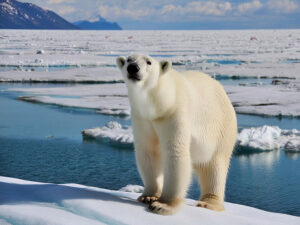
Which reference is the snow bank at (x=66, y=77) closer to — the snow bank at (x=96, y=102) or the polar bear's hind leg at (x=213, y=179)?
the snow bank at (x=96, y=102)

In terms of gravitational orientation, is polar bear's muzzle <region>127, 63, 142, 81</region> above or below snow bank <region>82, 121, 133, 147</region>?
above

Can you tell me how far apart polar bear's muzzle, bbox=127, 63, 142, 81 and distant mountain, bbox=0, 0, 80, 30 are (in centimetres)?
14116

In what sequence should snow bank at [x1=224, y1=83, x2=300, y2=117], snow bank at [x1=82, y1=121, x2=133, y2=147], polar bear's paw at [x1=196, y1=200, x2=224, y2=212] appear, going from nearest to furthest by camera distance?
polar bear's paw at [x1=196, y1=200, x2=224, y2=212]
snow bank at [x1=82, y1=121, x2=133, y2=147]
snow bank at [x1=224, y1=83, x2=300, y2=117]

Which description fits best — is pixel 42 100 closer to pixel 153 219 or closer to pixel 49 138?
pixel 49 138

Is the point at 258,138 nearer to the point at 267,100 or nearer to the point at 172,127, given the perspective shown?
the point at 267,100

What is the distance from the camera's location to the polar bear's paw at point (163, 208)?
7.44 feet

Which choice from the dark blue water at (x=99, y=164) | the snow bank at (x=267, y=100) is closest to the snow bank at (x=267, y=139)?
the dark blue water at (x=99, y=164)

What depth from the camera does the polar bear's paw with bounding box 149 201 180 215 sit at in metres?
2.27

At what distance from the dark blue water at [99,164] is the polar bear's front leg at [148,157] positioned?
7.59 feet

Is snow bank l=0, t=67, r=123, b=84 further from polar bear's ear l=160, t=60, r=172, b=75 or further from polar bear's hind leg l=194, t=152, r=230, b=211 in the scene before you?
polar bear's ear l=160, t=60, r=172, b=75

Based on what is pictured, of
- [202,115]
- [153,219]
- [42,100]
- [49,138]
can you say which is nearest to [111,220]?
[153,219]

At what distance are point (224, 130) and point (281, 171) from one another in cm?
317

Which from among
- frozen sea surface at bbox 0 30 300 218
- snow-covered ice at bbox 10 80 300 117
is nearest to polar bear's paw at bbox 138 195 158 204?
frozen sea surface at bbox 0 30 300 218

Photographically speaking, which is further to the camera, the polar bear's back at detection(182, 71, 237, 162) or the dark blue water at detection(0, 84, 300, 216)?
the dark blue water at detection(0, 84, 300, 216)
